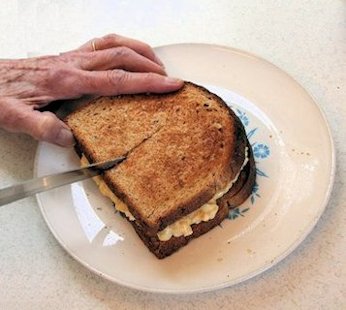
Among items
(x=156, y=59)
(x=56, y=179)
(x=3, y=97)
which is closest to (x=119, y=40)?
(x=156, y=59)

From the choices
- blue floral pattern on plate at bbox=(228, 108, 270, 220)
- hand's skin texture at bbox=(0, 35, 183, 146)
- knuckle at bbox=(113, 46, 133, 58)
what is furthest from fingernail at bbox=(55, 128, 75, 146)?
blue floral pattern on plate at bbox=(228, 108, 270, 220)

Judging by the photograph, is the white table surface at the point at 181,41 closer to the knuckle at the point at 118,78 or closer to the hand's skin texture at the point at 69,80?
the hand's skin texture at the point at 69,80

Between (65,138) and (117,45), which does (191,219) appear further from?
(117,45)

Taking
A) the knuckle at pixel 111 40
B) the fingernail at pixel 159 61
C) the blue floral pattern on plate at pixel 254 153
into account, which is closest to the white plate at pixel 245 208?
the blue floral pattern on plate at pixel 254 153

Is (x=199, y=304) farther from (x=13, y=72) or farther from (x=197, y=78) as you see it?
(x=13, y=72)

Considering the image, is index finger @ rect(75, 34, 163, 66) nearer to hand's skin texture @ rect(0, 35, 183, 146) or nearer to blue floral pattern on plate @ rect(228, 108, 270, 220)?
hand's skin texture @ rect(0, 35, 183, 146)

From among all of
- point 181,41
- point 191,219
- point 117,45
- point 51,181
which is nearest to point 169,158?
point 191,219
